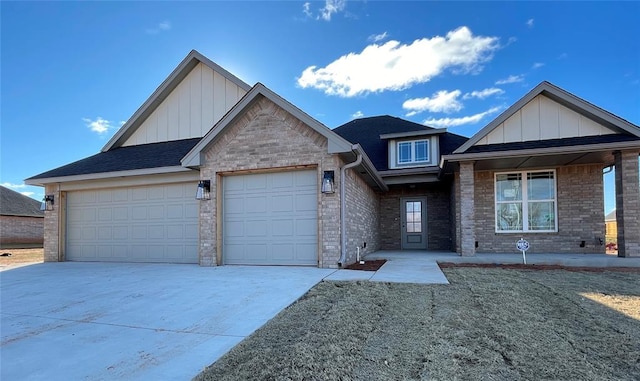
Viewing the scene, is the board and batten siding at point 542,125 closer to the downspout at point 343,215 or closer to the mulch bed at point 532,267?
the mulch bed at point 532,267

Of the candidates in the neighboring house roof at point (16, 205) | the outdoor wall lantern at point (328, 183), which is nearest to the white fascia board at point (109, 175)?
the outdoor wall lantern at point (328, 183)

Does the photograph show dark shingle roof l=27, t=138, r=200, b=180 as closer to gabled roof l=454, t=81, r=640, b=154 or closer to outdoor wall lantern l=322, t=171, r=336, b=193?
outdoor wall lantern l=322, t=171, r=336, b=193

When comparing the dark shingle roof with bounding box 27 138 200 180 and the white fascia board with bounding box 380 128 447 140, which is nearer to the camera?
the dark shingle roof with bounding box 27 138 200 180

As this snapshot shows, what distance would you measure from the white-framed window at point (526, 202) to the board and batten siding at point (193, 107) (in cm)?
993

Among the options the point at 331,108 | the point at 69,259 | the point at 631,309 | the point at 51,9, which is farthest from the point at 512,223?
the point at 51,9

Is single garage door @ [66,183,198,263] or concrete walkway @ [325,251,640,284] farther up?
single garage door @ [66,183,198,263]

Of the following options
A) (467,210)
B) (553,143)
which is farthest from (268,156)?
(553,143)

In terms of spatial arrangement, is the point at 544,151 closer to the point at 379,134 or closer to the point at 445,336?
the point at 445,336

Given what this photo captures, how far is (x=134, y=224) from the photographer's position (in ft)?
36.0

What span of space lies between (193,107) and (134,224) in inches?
196

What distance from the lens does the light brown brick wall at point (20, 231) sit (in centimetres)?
2317

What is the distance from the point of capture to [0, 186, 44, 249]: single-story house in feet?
76.4

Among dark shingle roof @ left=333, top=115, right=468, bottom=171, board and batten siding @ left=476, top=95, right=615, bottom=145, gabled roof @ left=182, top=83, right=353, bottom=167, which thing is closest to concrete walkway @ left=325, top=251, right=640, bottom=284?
gabled roof @ left=182, top=83, right=353, bottom=167

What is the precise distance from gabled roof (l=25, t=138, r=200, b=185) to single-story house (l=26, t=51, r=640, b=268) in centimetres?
8
